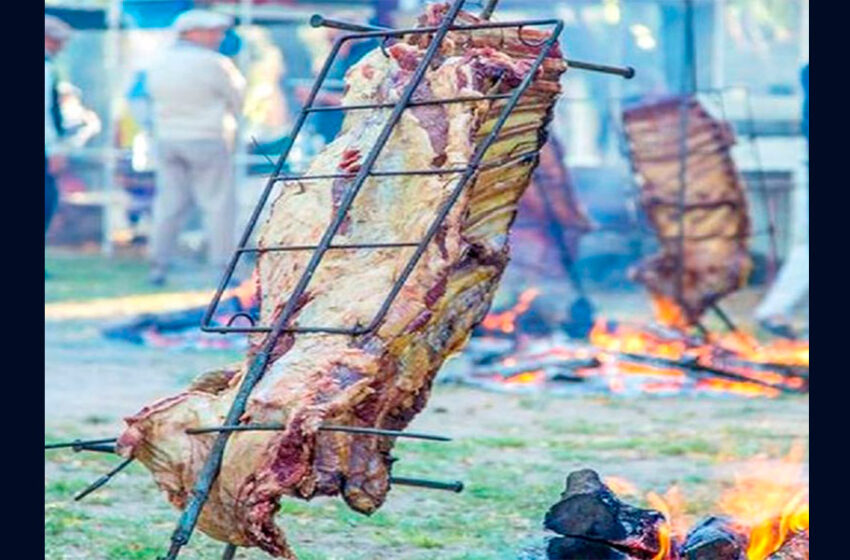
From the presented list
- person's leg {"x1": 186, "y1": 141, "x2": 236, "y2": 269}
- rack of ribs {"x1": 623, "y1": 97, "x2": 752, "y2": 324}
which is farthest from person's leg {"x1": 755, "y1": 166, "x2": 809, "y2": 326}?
person's leg {"x1": 186, "y1": 141, "x2": 236, "y2": 269}

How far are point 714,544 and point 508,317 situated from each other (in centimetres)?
921

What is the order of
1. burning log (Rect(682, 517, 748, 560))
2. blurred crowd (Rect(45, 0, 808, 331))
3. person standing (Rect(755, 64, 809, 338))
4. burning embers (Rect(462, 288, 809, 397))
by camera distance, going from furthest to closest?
1. blurred crowd (Rect(45, 0, 808, 331))
2. person standing (Rect(755, 64, 809, 338))
3. burning embers (Rect(462, 288, 809, 397))
4. burning log (Rect(682, 517, 748, 560))

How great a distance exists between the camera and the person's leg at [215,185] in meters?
20.5

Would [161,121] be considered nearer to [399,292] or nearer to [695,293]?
[695,293]

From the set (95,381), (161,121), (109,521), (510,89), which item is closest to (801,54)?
(161,121)

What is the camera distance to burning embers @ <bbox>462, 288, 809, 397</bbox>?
513 inches

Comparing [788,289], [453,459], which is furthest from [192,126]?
[453,459]

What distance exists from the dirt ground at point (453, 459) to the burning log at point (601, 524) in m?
0.42

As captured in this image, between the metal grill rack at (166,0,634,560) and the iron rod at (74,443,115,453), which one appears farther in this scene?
the iron rod at (74,443,115,453)

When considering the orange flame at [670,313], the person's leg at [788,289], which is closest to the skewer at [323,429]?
the orange flame at [670,313]

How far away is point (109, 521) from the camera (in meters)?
8.25

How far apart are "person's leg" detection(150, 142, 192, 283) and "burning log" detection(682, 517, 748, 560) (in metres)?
14.3

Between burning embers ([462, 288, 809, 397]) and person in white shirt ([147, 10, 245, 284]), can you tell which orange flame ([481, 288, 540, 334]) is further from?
person in white shirt ([147, 10, 245, 284])

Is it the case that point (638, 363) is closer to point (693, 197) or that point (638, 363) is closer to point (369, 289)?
point (693, 197)
